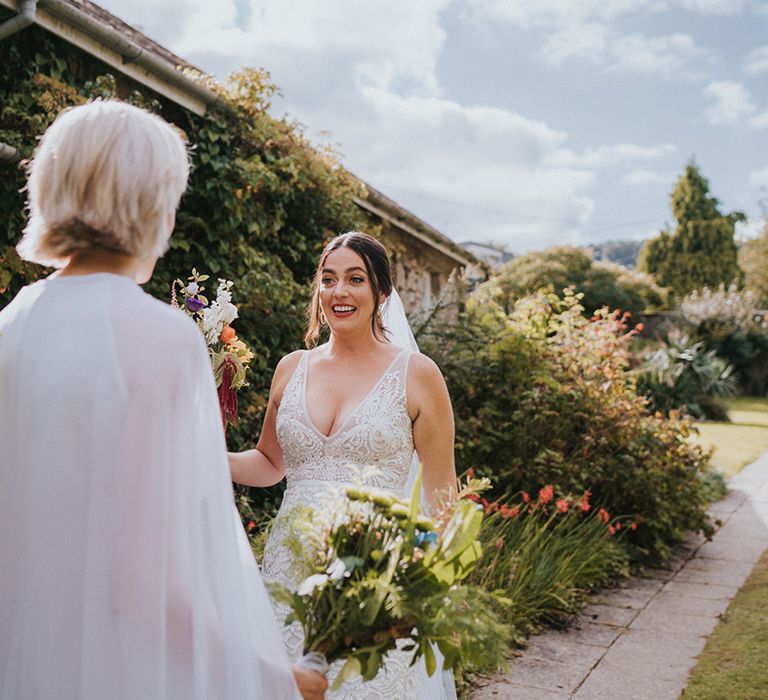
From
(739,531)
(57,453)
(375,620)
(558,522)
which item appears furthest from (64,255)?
(739,531)

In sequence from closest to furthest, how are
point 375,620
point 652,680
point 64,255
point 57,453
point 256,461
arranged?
point 57,453 < point 64,255 < point 375,620 < point 256,461 < point 652,680

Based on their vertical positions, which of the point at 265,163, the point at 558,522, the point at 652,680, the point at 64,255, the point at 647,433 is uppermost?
the point at 265,163

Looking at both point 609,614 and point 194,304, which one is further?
point 609,614

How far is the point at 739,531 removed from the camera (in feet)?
29.3

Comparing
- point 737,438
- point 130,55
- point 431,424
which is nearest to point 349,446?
point 431,424

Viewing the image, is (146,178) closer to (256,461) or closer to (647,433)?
(256,461)

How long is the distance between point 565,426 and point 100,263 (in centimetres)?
662

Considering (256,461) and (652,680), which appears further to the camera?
(652,680)

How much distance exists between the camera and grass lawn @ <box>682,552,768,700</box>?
464 centimetres

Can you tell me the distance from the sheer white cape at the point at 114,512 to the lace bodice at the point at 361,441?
151 cm

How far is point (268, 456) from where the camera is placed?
334cm

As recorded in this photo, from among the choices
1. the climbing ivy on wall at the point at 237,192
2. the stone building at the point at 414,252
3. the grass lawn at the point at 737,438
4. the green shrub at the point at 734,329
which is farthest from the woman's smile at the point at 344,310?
the green shrub at the point at 734,329

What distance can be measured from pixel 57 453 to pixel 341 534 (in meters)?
0.60

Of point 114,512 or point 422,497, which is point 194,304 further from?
point 114,512
